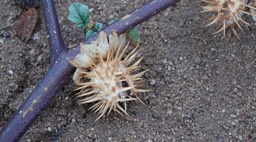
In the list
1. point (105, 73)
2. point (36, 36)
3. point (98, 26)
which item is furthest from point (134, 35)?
point (36, 36)

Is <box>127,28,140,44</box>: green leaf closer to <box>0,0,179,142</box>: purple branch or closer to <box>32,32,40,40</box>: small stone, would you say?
<box>0,0,179,142</box>: purple branch

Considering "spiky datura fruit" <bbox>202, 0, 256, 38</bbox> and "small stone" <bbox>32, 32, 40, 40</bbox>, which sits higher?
"small stone" <bbox>32, 32, 40, 40</bbox>

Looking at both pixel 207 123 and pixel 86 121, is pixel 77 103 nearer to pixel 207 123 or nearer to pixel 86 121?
pixel 86 121

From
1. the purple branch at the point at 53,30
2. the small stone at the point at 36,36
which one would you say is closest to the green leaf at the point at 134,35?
the purple branch at the point at 53,30

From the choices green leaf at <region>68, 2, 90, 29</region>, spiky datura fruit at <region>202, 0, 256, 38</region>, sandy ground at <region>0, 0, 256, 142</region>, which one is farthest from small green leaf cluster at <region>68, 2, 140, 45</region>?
spiky datura fruit at <region>202, 0, 256, 38</region>

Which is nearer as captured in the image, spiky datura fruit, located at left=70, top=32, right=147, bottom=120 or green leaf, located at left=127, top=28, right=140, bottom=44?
spiky datura fruit, located at left=70, top=32, right=147, bottom=120

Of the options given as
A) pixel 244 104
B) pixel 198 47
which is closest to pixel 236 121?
pixel 244 104
